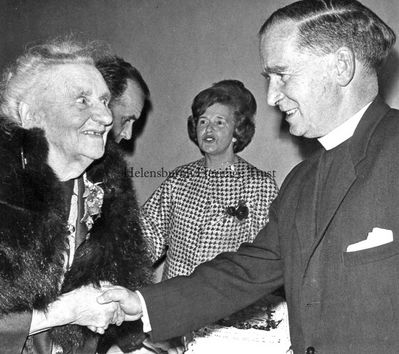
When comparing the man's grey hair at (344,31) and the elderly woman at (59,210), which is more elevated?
the man's grey hair at (344,31)

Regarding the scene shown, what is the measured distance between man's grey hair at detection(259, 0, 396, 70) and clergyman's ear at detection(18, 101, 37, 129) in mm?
1048

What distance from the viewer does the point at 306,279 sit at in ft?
6.45

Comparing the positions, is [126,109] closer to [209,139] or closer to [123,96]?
[123,96]

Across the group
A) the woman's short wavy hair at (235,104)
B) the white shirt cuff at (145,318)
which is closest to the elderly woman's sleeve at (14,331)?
the white shirt cuff at (145,318)

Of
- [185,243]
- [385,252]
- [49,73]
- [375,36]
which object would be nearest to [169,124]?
[185,243]

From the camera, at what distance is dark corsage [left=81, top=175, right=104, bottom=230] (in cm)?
243

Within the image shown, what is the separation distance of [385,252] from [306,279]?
29cm

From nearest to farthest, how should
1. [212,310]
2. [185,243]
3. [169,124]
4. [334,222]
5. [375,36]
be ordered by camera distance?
[334,222]
[375,36]
[212,310]
[185,243]
[169,124]

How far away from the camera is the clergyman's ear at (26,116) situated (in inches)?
91.4

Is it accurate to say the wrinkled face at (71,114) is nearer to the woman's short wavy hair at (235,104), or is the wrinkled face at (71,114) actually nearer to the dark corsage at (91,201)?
the dark corsage at (91,201)

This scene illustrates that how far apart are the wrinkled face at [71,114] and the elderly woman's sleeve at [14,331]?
62 cm

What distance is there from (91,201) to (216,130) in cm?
178

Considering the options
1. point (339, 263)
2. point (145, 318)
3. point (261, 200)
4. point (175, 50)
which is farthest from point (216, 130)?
point (339, 263)

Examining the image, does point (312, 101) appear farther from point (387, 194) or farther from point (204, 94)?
point (204, 94)
